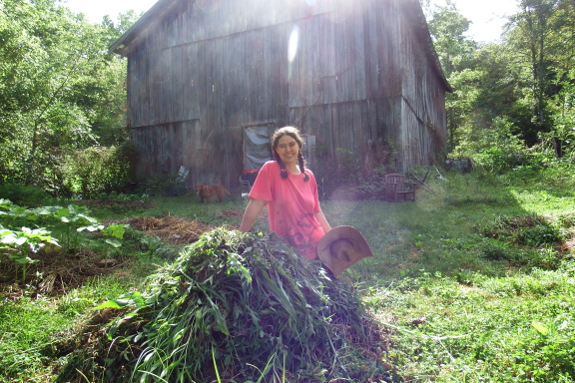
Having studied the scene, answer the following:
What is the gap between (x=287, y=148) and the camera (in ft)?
10.3

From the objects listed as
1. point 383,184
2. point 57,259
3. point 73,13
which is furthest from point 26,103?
point 73,13

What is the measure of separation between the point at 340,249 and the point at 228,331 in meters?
1.19

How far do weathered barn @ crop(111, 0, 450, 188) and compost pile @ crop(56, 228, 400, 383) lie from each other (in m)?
8.40

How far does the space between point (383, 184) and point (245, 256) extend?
7935 millimetres

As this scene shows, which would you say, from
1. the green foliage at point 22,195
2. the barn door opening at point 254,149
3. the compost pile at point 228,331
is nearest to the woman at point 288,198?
the compost pile at point 228,331

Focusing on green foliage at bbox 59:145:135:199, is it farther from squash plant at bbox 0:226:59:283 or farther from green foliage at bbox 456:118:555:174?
green foliage at bbox 456:118:555:174

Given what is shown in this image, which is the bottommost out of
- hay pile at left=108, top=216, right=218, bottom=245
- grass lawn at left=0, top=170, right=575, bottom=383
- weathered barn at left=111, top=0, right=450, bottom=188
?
grass lawn at left=0, top=170, right=575, bottom=383

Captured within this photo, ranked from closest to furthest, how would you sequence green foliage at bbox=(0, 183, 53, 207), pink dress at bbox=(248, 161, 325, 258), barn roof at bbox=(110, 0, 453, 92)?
pink dress at bbox=(248, 161, 325, 258) < green foliage at bbox=(0, 183, 53, 207) < barn roof at bbox=(110, 0, 453, 92)

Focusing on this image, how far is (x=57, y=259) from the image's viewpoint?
373cm

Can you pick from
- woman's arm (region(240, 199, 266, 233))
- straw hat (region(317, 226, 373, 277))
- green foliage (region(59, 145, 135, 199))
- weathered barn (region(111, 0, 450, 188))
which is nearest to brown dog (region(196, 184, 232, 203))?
weathered barn (region(111, 0, 450, 188))

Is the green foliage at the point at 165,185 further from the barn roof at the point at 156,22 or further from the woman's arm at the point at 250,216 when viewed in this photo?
the woman's arm at the point at 250,216

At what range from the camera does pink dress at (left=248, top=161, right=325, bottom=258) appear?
3.08 m

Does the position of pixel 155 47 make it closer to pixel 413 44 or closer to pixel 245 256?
pixel 413 44

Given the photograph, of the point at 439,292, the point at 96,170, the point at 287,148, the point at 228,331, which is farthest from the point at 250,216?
the point at 96,170
